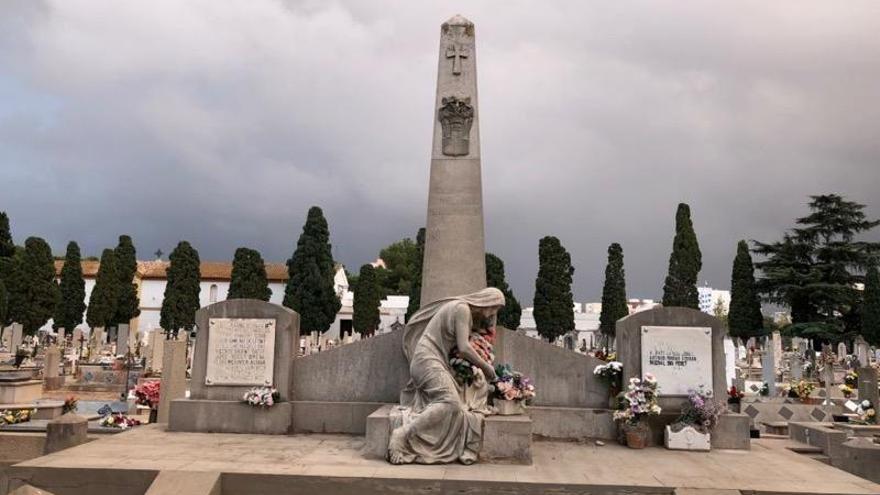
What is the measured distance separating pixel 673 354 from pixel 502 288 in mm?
35575

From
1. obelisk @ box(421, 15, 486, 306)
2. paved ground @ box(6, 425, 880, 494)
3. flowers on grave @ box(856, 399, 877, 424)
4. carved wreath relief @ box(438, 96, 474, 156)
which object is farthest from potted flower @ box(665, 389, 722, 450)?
carved wreath relief @ box(438, 96, 474, 156)

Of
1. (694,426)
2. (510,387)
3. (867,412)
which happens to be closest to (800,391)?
(867,412)

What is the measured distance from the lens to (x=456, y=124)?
9.86 metres

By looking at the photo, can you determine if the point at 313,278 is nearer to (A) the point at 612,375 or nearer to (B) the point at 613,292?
(B) the point at 613,292

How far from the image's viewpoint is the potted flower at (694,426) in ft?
28.2

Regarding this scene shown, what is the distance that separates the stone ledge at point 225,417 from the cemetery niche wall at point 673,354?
4.74m

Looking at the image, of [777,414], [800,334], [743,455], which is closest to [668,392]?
[743,455]

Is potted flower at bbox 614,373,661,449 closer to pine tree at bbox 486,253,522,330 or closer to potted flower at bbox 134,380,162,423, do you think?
potted flower at bbox 134,380,162,423

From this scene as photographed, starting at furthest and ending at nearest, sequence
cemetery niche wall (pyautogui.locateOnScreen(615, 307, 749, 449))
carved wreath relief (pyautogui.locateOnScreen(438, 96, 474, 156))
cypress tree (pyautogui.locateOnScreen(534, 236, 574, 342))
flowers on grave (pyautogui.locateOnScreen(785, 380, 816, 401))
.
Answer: cypress tree (pyautogui.locateOnScreen(534, 236, 574, 342))
flowers on grave (pyautogui.locateOnScreen(785, 380, 816, 401))
carved wreath relief (pyautogui.locateOnScreen(438, 96, 474, 156))
cemetery niche wall (pyautogui.locateOnScreen(615, 307, 749, 449))

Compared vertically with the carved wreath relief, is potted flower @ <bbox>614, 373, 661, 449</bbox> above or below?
below

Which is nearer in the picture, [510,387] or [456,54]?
[510,387]

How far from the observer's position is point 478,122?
9.99 metres

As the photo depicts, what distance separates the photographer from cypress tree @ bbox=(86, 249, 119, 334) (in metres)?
46.6

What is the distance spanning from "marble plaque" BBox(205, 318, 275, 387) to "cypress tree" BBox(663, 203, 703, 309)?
1453 inches
